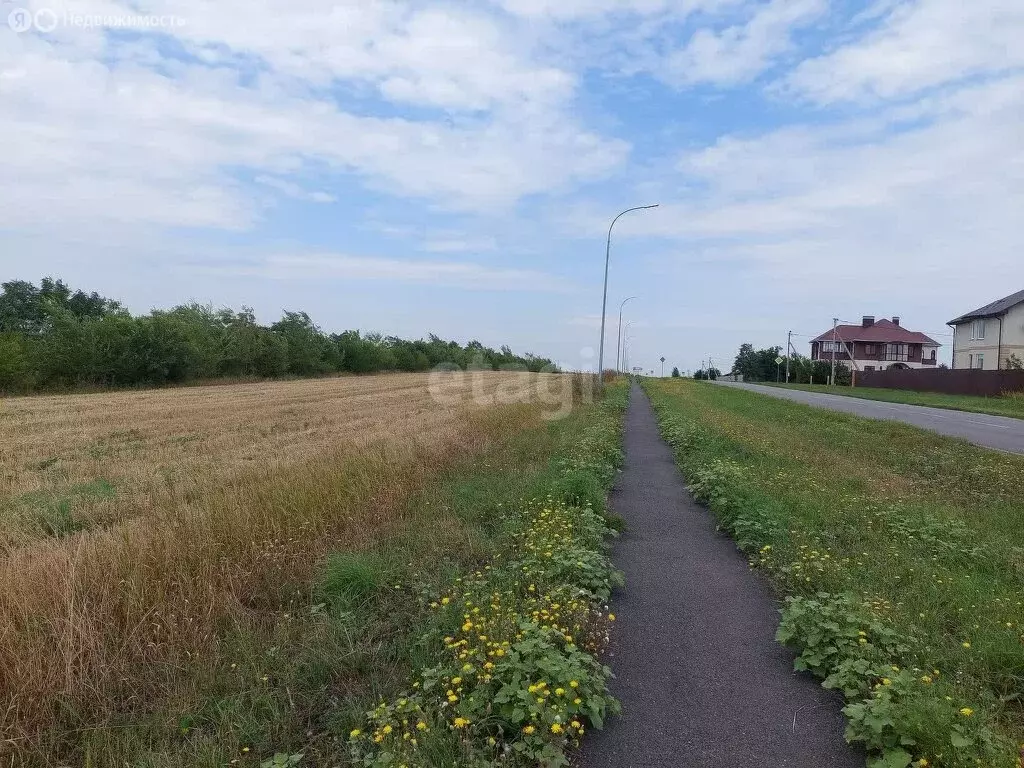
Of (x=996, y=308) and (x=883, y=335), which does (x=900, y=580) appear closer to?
(x=996, y=308)

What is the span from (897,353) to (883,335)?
9.96ft

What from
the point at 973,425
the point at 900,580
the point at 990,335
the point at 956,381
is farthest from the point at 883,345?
the point at 900,580

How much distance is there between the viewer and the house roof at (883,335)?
80.6m

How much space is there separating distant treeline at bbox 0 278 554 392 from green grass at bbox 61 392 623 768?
33161 millimetres

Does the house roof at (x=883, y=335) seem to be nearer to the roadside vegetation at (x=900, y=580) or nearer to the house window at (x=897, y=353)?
the house window at (x=897, y=353)

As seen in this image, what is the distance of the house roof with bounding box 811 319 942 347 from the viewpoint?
3172 inches

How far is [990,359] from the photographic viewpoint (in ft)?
142

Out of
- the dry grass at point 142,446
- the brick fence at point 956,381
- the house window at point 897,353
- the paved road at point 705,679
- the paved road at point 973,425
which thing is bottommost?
the paved road at point 705,679

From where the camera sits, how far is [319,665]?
3.70 m

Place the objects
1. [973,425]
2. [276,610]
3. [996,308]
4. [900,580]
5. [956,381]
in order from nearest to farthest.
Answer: [276,610]
[900,580]
[973,425]
[956,381]
[996,308]

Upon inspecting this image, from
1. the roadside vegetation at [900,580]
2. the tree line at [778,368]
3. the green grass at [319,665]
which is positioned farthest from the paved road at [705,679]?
the tree line at [778,368]

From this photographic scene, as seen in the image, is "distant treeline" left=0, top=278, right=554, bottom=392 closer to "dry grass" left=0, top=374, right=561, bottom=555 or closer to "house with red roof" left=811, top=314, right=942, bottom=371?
"dry grass" left=0, top=374, right=561, bottom=555

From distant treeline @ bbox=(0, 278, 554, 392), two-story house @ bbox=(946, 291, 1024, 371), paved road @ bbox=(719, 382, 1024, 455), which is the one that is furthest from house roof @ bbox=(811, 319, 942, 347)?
paved road @ bbox=(719, 382, 1024, 455)

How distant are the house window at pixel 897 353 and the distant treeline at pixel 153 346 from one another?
4693 cm
